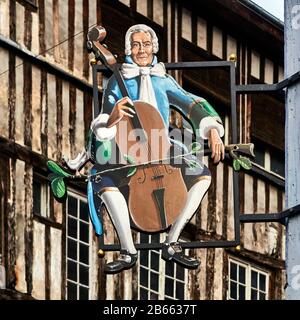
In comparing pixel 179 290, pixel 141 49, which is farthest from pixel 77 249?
pixel 141 49

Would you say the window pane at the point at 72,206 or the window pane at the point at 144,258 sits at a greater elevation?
the window pane at the point at 72,206

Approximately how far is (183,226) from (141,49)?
1.87 meters

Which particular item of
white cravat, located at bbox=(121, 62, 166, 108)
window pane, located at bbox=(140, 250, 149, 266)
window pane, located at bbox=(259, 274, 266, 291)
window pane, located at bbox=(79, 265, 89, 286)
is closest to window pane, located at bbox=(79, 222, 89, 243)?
window pane, located at bbox=(79, 265, 89, 286)

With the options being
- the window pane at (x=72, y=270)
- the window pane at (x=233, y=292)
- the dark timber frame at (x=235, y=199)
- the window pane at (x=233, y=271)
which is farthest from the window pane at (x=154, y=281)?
the dark timber frame at (x=235, y=199)

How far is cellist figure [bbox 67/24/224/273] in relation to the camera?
2217 cm

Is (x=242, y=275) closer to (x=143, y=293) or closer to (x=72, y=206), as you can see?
(x=143, y=293)

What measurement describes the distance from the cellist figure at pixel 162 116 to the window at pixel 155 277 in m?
7.42

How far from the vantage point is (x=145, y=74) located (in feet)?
74.9

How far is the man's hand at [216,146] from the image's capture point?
73.5 ft

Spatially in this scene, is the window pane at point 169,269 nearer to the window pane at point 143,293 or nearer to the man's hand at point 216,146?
the window pane at point 143,293

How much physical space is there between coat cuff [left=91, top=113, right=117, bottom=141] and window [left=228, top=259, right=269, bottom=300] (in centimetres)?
984

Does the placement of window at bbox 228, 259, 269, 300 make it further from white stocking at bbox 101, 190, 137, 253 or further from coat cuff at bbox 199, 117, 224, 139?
white stocking at bbox 101, 190, 137, 253

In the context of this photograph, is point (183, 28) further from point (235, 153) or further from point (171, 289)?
point (235, 153)
